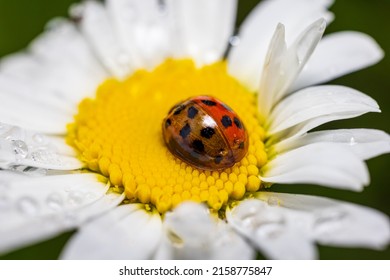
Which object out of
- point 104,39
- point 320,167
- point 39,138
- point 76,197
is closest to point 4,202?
point 76,197

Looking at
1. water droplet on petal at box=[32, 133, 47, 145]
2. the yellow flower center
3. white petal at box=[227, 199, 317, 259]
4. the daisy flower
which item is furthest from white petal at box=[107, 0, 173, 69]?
white petal at box=[227, 199, 317, 259]

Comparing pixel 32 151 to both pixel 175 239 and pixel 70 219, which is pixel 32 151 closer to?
pixel 70 219

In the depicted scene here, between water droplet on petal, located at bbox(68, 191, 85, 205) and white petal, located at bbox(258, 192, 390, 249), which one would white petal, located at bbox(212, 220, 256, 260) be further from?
water droplet on petal, located at bbox(68, 191, 85, 205)

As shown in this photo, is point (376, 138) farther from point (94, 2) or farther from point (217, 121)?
point (94, 2)

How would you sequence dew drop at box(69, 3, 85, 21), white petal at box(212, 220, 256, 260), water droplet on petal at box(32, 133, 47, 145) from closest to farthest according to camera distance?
white petal at box(212, 220, 256, 260) → water droplet on petal at box(32, 133, 47, 145) → dew drop at box(69, 3, 85, 21)

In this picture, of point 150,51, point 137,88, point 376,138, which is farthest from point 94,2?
point 376,138

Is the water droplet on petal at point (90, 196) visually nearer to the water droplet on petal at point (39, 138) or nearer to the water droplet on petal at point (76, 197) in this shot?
the water droplet on petal at point (76, 197)
